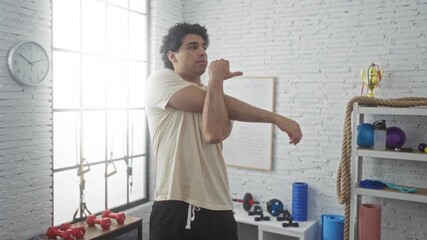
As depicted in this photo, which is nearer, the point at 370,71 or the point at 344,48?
the point at 370,71

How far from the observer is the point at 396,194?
276cm

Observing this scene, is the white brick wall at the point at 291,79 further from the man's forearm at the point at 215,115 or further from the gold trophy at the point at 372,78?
the man's forearm at the point at 215,115

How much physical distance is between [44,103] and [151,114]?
145cm

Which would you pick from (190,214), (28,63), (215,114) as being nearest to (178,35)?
(215,114)

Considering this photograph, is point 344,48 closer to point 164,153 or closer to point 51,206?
point 164,153

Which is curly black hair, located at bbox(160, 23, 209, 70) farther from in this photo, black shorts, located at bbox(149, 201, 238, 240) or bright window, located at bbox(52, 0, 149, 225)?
bright window, located at bbox(52, 0, 149, 225)

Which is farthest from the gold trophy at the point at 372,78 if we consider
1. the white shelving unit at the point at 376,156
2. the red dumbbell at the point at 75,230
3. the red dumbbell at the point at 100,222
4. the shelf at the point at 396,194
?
the red dumbbell at the point at 75,230

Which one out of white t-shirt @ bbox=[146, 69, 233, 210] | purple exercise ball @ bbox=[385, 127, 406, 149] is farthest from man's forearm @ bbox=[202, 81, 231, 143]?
purple exercise ball @ bbox=[385, 127, 406, 149]

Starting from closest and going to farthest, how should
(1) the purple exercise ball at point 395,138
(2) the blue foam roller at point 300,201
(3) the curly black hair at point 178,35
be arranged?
(3) the curly black hair at point 178,35 < (1) the purple exercise ball at point 395,138 < (2) the blue foam roller at point 300,201

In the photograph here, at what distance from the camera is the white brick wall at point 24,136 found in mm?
2439

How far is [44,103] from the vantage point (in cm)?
270

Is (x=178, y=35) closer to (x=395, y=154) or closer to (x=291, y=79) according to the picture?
(x=395, y=154)

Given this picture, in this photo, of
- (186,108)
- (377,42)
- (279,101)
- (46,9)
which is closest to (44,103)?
(46,9)

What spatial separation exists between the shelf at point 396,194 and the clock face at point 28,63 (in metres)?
2.32
